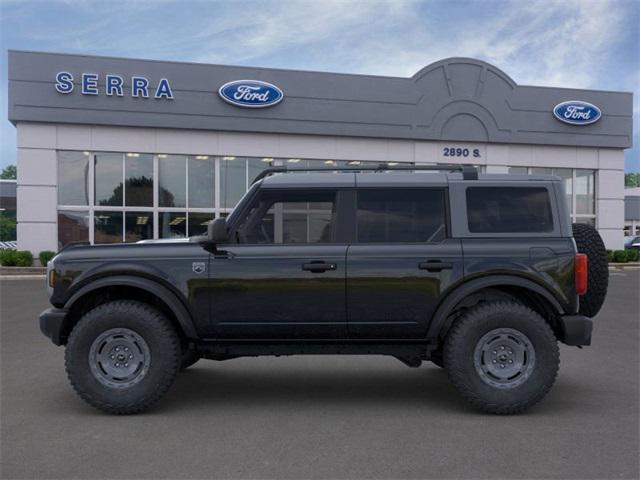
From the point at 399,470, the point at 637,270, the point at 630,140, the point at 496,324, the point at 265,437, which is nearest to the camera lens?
the point at 399,470

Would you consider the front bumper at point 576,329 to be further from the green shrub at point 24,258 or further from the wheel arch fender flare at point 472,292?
the green shrub at point 24,258

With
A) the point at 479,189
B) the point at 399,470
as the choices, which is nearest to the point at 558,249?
the point at 479,189

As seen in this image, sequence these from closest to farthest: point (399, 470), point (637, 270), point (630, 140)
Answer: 1. point (399, 470)
2. point (637, 270)
3. point (630, 140)

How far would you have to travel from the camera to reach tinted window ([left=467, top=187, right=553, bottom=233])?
5156mm

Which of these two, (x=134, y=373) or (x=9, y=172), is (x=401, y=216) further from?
(x=9, y=172)

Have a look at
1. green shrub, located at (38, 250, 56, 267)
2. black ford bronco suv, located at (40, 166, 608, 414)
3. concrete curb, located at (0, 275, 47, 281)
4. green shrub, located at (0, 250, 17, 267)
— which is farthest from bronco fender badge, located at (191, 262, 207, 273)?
green shrub, located at (0, 250, 17, 267)

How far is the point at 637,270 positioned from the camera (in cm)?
2667

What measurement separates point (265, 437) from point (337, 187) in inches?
87.4

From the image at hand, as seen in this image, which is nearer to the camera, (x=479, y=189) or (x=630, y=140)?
(x=479, y=189)

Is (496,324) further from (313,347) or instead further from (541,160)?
(541,160)

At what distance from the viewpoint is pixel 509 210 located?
5.19m

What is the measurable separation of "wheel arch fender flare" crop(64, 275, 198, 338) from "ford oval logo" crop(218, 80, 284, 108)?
20585 mm

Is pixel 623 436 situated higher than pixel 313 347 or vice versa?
pixel 313 347

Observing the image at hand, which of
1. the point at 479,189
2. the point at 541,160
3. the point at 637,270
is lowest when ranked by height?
the point at 637,270
